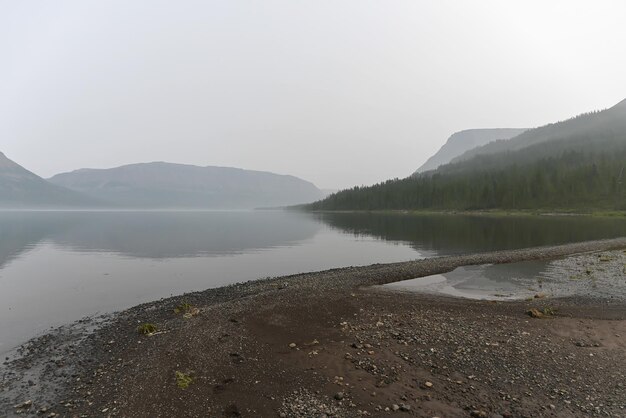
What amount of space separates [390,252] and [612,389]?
46477mm

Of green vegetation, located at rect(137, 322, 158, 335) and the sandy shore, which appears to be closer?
the sandy shore

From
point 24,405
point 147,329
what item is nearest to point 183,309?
point 147,329

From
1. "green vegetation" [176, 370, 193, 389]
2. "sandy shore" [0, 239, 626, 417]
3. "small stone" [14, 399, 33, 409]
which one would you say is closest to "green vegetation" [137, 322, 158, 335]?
"sandy shore" [0, 239, 626, 417]

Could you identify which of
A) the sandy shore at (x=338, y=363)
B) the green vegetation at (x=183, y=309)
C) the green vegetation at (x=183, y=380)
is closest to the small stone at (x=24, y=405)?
the sandy shore at (x=338, y=363)

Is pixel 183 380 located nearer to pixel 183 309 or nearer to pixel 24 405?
pixel 24 405

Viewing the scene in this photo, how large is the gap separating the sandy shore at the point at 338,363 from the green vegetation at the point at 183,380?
5cm

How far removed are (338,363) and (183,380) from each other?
585 cm

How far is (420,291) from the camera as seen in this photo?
27.2 metres

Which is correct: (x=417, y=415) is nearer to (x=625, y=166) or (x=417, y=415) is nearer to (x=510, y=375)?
(x=510, y=375)

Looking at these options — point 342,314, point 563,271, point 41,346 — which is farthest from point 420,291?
point 41,346

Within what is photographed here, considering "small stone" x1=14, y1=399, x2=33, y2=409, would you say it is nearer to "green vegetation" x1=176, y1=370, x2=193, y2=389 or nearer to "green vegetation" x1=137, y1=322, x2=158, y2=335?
"green vegetation" x1=176, y1=370, x2=193, y2=389

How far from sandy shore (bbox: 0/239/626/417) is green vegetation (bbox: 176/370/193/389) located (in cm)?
5

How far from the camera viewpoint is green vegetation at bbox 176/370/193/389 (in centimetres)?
1279

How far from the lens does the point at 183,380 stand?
13023 mm
